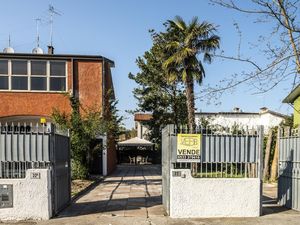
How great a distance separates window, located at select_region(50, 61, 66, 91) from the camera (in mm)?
24094

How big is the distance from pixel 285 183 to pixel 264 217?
6.58 feet

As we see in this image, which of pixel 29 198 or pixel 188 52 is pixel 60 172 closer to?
pixel 29 198

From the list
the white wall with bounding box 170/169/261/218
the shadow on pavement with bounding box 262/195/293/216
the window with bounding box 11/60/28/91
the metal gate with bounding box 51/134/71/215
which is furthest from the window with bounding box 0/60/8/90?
the shadow on pavement with bounding box 262/195/293/216

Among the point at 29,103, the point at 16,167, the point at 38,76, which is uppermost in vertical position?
the point at 38,76

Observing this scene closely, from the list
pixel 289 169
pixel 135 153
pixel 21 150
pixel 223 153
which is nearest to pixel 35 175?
pixel 21 150

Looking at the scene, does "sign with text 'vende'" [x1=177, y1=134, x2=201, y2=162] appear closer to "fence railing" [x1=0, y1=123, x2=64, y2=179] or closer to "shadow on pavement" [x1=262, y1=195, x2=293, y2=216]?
"shadow on pavement" [x1=262, y1=195, x2=293, y2=216]

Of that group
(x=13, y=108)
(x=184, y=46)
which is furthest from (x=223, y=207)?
(x=13, y=108)

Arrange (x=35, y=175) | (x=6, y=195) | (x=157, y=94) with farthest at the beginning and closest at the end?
(x=157, y=94) < (x=35, y=175) < (x=6, y=195)

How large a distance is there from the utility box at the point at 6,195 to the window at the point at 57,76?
49.5ft

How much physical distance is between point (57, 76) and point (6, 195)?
50.1 feet

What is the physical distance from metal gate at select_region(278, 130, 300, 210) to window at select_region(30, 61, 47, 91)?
1621cm

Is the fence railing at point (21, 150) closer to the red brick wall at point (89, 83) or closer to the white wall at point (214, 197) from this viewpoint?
the white wall at point (214, 197)

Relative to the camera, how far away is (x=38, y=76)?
24.0 m

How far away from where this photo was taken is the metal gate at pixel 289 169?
36.0 ft
